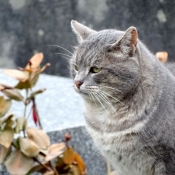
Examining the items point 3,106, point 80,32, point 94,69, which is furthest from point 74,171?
point 80,32

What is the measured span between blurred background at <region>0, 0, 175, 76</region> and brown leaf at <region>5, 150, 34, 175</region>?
10.7 ft

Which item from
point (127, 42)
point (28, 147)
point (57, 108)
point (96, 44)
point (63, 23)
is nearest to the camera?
point (28, 147)

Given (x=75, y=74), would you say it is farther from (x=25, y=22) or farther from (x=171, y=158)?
(x=25, y=22)

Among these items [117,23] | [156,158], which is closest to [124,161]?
[156,158]

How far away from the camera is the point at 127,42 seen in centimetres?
238

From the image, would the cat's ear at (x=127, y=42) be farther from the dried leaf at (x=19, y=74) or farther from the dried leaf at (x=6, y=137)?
the dried leaf at (x=6, y=137)

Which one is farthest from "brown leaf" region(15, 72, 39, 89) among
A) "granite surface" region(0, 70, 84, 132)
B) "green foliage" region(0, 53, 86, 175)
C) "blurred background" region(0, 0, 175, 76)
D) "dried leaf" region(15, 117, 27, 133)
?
"blurred background" region(0, 0, 175, 76)

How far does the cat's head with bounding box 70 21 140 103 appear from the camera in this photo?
2.39 metres

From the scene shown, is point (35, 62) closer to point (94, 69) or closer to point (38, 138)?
point (38, 138)

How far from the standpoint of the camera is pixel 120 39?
2.37 m

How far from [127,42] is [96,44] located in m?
0.16

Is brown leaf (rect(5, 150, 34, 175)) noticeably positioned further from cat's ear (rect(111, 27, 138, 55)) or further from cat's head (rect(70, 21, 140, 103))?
cat's ear (rect(111, 27, 138, 55))

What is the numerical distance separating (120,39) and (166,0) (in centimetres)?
266

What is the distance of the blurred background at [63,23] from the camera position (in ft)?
16.3
